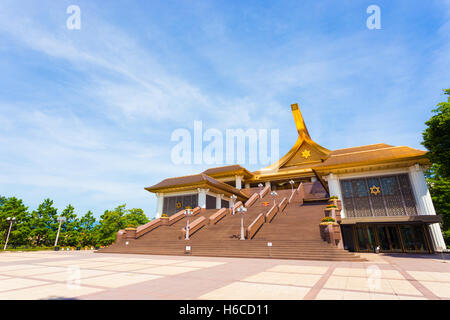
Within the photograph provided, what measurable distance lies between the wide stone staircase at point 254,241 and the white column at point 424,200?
24.6ft

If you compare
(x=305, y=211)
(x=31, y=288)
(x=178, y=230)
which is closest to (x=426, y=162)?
(x=305, y=211)

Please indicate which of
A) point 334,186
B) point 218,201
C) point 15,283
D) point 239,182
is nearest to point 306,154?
point 239,182

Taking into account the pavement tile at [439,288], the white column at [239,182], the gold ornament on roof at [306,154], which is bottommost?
the pavement tile at [439,288]

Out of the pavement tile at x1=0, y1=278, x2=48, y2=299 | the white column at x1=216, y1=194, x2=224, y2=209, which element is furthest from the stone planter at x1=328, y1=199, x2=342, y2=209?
the pavement tile at x1=0, y1=278, x2=48, y2=299

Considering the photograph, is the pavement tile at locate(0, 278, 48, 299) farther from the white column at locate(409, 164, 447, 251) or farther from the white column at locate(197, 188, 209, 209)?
the white column at locate(409, 164, 447, 251)

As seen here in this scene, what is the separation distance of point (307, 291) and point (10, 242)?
123ft

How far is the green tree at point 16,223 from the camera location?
27.7 metres

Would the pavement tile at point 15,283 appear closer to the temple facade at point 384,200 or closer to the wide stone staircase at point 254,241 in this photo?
the wide stone staircase at point 254,241

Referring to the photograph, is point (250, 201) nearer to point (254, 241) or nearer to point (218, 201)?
point (218, 201)

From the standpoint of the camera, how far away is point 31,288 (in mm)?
5406

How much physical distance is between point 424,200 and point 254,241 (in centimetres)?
1445

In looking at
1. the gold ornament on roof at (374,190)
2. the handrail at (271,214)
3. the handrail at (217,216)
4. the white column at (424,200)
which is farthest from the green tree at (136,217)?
the white column at (424,200)
